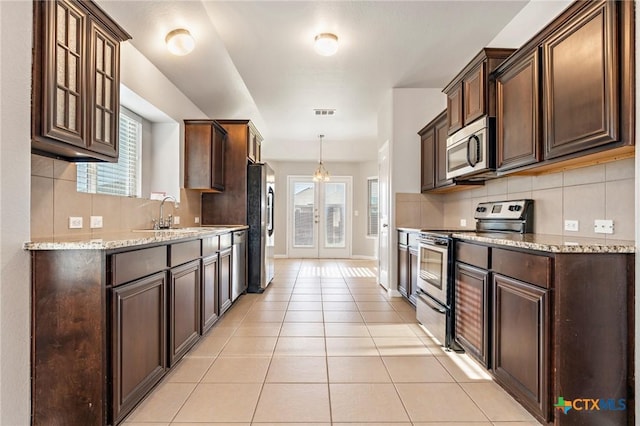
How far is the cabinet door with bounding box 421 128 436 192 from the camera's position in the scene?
409cm

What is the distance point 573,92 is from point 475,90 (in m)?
1.04

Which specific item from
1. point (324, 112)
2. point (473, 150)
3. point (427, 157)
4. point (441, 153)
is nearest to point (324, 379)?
point (473, 150)

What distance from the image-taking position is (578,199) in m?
2.21

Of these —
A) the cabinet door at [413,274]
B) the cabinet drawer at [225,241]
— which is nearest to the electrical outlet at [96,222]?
the cabinet drawer at [225,241]

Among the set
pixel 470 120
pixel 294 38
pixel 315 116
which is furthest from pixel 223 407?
pixel 315 116

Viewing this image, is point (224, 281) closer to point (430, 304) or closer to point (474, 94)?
point (430, 304)

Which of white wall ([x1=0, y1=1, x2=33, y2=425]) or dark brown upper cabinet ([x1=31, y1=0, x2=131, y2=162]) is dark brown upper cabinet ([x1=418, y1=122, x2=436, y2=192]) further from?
white wall ([x1=0, y1=1, x2=33, y2=425])

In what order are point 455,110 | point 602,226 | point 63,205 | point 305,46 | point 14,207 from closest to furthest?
point 14,207 → point 602,226 → point 63,205 → point 455,110 → point 305,46

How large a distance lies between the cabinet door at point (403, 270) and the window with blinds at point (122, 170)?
3057 mm

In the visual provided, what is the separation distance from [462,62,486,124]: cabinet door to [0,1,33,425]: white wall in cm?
285

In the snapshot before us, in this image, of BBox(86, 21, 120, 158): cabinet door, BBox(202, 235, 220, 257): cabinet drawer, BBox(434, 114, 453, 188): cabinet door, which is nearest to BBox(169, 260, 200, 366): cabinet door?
BBox(202, 235, 220, 257): cabinet drawer

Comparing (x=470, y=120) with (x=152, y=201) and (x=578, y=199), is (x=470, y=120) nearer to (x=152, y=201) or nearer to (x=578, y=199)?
(x=578, y=199)

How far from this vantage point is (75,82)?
1.85m

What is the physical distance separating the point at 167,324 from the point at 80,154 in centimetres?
115
